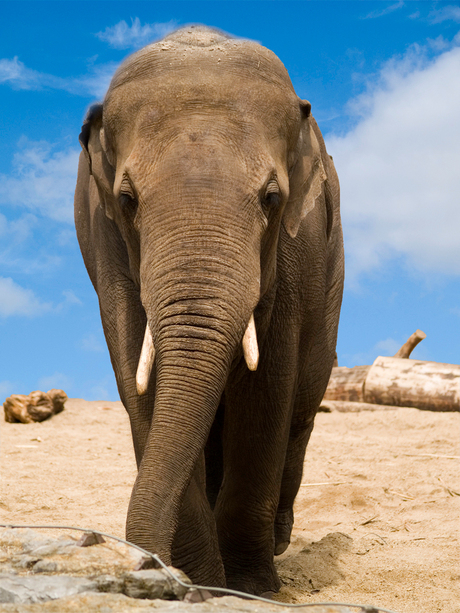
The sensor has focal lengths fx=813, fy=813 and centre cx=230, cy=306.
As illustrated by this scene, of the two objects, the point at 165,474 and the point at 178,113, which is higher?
the point at 178,113

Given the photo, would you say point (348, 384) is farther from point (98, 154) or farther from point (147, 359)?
point (147, 359)

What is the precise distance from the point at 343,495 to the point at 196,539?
12.7 feet

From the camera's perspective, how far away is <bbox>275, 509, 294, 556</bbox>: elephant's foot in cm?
607

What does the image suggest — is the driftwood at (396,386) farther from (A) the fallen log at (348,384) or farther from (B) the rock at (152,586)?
(B) the rock at (152,586)

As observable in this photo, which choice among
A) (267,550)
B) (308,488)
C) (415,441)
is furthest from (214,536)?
(415,441)

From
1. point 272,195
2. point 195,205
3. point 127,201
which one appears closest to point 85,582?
point 195,205

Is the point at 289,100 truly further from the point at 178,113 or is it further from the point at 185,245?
the point at 185,245

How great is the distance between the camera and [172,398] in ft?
11.8

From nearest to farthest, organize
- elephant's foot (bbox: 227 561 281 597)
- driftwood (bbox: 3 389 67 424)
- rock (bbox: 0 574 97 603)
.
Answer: rock (bbox: 0 574 97 603) < elephant's foot (bbox: 227 561 281 597) < driftwood (bbox: 3 389 67 424)

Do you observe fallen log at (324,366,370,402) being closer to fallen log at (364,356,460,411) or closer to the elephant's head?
fallen log at (364,356,460,411)

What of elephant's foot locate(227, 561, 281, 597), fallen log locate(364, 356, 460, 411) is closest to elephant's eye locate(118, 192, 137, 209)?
elephant's foot locate(227, 561, 281, 597)

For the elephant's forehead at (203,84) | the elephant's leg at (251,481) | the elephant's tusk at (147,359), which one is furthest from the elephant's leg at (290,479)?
the elephant's forehead at (203,84)

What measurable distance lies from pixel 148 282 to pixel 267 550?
2141 millimetres

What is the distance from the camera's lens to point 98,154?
14.5 ft
